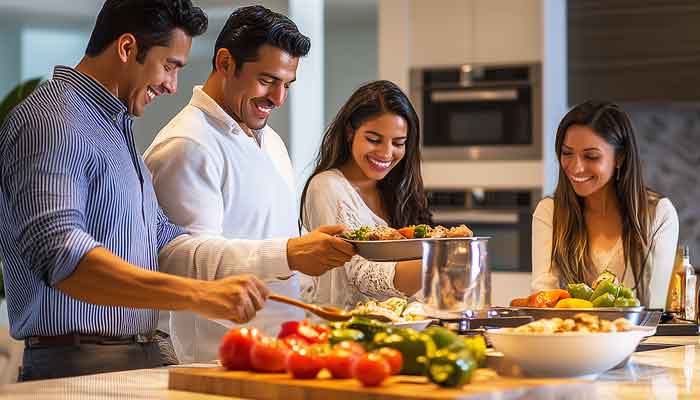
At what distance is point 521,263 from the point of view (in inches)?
215

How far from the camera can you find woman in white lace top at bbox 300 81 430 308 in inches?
120

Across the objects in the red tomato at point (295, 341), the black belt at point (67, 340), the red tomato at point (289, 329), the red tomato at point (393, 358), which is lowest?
the black belt at point (67, 340)

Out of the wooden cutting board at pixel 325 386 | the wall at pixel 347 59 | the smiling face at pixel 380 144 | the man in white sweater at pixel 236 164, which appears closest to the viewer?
the wooden cutting board at pixel 325 386

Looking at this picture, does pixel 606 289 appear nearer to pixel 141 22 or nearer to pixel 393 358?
pixel 393 358

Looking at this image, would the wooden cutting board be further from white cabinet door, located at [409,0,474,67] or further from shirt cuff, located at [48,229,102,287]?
white cabinet door, located at [409,0,474,67]

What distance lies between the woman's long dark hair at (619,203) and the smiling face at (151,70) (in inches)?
64.2

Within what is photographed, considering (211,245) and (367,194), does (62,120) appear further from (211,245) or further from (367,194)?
(367,194)

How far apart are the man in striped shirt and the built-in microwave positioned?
3.22m

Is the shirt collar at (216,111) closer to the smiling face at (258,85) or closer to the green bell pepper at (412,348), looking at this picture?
the smiling face at (258,85)

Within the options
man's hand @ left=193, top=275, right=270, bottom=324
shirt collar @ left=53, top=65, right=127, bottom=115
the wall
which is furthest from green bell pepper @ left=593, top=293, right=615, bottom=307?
the wall

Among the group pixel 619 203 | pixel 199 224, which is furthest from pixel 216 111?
pixel 619 203

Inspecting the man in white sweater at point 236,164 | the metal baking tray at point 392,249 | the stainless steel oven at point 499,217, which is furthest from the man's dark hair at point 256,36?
the stainless steel oven at point 499,217

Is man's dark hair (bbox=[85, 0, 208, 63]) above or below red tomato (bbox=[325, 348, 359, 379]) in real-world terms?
above

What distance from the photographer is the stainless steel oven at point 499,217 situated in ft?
17.9
